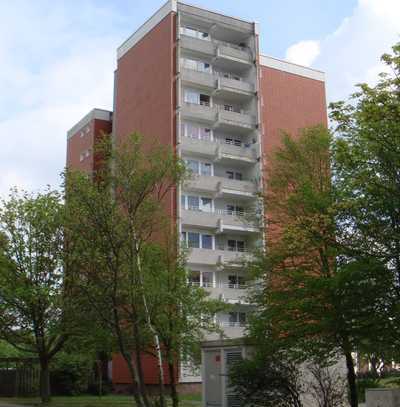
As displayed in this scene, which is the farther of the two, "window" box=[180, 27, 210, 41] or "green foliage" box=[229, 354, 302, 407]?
"window" box=[180, 27, 210, 41]

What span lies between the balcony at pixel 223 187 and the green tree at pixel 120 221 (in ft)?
89.5

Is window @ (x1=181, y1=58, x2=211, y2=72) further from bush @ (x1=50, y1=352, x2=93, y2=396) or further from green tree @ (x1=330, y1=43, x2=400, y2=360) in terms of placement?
green tree @ (x1=330, y1=43, x2=400, y2=360)

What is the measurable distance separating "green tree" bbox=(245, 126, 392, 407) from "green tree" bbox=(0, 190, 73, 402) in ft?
36.0

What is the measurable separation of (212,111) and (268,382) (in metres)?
35.1

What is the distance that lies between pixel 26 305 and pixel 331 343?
54.6 ft

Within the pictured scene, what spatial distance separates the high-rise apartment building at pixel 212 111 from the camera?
4953 centimetres

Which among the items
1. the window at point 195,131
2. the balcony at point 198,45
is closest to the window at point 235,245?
the window at point 195,131

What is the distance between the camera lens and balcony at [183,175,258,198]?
5044 cm

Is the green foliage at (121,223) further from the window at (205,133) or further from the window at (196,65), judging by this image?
the window at (196,65)

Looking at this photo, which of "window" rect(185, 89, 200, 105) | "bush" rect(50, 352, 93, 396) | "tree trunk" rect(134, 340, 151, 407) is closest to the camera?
"tree trunk" rect(134, 340, 151, 407)

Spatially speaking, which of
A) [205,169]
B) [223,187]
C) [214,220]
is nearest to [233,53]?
[205,169]

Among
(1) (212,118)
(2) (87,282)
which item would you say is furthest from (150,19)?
(2) (87,282)

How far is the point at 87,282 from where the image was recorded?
24.2 m

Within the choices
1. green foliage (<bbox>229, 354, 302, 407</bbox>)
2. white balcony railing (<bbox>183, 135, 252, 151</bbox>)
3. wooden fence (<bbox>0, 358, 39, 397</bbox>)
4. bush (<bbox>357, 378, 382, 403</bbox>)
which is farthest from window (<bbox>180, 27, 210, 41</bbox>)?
green foliage (<bbox>229, 354, 302, 407</bbox>)
